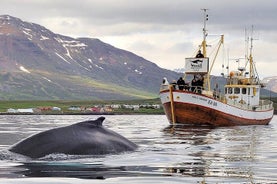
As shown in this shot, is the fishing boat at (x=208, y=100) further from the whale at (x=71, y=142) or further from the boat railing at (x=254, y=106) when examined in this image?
the whale at (x=71, y=142)

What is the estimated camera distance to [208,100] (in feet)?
232

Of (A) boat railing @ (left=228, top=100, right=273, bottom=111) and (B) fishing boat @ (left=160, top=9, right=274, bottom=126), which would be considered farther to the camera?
(A) boat railing @ (left=228, top=100, right=273, bottom=111)

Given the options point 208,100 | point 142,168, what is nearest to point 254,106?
point 208,100

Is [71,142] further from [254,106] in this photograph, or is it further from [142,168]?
[254,106]

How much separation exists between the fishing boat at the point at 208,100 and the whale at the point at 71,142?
5039cm

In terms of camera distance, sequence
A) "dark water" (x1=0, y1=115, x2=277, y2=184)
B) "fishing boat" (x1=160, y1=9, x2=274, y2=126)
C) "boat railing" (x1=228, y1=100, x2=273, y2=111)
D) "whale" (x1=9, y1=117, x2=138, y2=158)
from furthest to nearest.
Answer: "boat railing" (x1=228, y1=100, x2=273, y2=111)
"fishing boat" (x1=160, y1=9, x2=274, y2=126)
"whale" (x1=9, y1=117, x2=138, y2=158)
"dark water" (x1=0, y1=115, x2=277, y2=184)

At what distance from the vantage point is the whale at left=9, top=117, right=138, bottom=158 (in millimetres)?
18750

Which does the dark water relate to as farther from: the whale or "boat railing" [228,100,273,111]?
"boat railing" [228,100,273,111]

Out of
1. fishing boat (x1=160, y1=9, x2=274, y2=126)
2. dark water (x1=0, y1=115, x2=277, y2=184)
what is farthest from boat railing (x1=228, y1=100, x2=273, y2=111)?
dark water (x1=0, y1=115, x2=277, y2=184)

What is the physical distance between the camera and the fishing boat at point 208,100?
7050cm

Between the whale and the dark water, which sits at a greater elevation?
the whale

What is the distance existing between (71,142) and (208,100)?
172ft

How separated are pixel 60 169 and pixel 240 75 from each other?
72420mm

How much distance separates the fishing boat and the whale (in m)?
50.4
